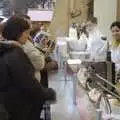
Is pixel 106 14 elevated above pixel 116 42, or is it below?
above

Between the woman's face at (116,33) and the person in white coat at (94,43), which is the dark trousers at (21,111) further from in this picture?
the person in white coat at (94,43)

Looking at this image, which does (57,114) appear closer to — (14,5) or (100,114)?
(100,114)

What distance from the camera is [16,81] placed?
204cm

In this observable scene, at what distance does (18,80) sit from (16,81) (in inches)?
0.8

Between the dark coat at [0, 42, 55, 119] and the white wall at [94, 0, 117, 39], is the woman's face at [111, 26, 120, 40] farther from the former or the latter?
the white wall at [94, 0, 117, 39]

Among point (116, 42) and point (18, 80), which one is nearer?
point (18, 80)

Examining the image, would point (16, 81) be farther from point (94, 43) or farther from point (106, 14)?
point (106, 14)

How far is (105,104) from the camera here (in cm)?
203

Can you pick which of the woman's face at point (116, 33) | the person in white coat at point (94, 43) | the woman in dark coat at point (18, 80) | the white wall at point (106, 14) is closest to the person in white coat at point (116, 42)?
the woman's face at point (116, 33)

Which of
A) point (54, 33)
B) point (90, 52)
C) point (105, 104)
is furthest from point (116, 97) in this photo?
point (54, 33)

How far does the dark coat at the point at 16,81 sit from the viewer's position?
2020mm

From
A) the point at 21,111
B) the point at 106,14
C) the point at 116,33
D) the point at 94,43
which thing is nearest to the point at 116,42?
the point at 116,33

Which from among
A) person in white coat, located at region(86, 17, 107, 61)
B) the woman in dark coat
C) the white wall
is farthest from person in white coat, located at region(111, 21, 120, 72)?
the white wall

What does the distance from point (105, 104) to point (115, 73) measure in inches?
22.8
